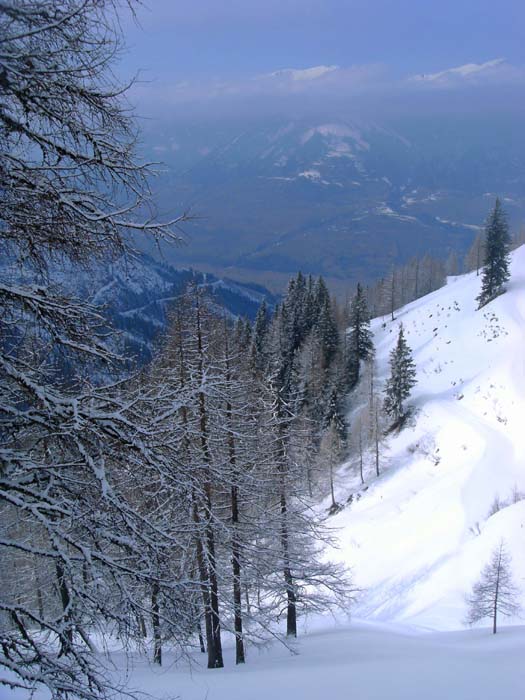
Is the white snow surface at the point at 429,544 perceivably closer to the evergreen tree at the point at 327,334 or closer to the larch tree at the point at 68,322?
the larch tree at the point at 68,322

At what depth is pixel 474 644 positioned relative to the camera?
13.4m

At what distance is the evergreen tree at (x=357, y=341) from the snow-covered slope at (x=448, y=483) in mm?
2743

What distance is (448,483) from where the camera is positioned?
29859 mm

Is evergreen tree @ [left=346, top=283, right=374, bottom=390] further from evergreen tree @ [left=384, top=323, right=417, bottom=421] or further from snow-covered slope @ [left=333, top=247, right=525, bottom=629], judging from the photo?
evergreen tree @ [left=384, top=323, right=417, bottom=421]

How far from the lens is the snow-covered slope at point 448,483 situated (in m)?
23.3

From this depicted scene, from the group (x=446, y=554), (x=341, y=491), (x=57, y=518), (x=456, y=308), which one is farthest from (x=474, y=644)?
(x=456, y=308)

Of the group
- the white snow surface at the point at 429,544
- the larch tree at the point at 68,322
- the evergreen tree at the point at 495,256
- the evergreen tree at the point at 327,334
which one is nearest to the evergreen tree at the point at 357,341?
the evergreen tree at the point at 327,334

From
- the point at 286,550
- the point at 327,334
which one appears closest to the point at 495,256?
the point at 327,334

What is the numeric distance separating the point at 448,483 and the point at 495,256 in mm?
26876

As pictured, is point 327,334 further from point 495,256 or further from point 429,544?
point 429,544

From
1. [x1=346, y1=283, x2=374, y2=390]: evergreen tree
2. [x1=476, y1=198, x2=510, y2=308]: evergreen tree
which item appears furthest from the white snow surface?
[x1=346, y1=283, x2=374, y2=390]: evergreen tree

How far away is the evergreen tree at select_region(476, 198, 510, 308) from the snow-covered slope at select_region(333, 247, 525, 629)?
1.39m

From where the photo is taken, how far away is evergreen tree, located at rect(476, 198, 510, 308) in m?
46.9

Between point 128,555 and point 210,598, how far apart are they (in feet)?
25.1
